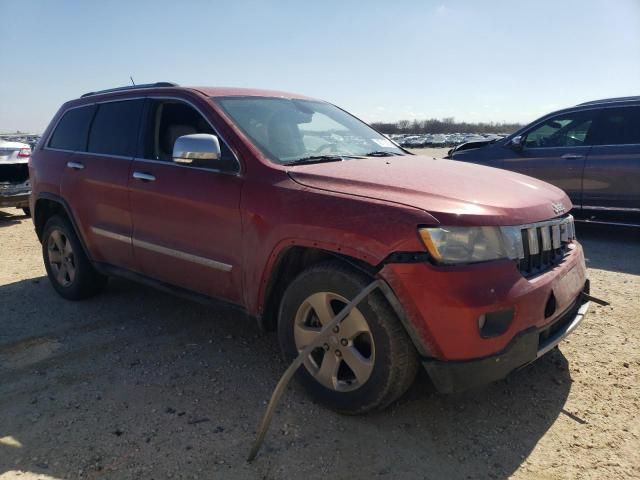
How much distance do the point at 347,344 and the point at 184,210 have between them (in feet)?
4.80

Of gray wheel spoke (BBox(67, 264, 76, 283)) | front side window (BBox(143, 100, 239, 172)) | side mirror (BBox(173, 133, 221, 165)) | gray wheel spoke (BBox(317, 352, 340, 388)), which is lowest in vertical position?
gray wheel spoke (BBox(317, 352, 340, 388))

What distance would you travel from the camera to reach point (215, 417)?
288 centimetres

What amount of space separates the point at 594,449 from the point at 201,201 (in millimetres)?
2552

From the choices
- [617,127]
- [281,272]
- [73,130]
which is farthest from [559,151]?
[73,130]

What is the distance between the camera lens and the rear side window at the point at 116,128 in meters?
4.14

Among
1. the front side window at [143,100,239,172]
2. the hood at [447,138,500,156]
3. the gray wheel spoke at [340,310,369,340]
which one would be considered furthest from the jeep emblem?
the hood at [447,138,500,156]

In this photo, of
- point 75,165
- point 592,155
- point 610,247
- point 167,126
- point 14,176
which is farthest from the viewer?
point 14,176

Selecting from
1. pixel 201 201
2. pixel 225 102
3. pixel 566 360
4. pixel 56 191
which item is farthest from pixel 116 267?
pixel 566 360

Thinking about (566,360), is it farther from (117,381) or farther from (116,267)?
(116,267)

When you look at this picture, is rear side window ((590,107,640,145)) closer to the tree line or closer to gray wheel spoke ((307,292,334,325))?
gray wheel spoke ((307,292,334,325))

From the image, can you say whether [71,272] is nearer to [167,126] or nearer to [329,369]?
[167,126]

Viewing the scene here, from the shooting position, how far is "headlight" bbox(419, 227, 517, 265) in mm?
2453

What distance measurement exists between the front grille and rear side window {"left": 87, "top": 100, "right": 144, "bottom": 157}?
2883 mm

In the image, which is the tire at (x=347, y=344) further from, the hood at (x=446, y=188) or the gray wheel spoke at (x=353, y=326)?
the hood at (x=446, y=188)
